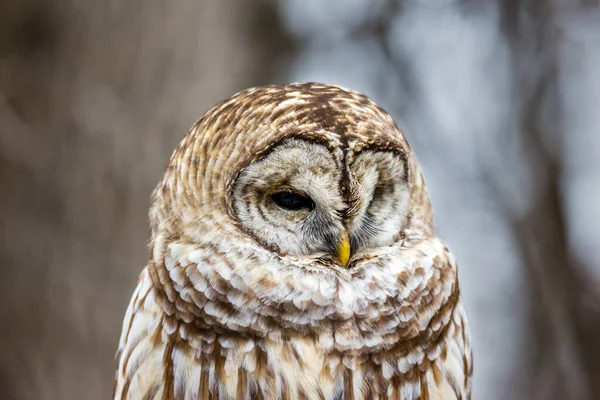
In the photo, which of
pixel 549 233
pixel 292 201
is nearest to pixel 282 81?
pixel 549 233

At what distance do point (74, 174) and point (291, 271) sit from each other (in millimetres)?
2317

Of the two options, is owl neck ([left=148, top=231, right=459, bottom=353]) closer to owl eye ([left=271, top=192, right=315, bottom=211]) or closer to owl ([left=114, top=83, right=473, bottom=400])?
owl ([left=114, top=83, right=473, bottom=400])

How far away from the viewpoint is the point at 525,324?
7555mm

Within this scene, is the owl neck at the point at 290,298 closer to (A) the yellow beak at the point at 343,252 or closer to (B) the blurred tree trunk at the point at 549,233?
(A) the yellow beak at the point at 343,252

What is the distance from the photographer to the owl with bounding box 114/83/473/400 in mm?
1969

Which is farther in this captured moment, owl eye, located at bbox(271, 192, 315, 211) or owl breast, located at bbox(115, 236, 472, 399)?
owl eye, located at bbox(271, 192, 315, 211)

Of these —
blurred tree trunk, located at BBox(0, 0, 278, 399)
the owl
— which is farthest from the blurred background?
the owl

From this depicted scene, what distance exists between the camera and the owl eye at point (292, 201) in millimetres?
2076

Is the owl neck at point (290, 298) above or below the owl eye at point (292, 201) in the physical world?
below

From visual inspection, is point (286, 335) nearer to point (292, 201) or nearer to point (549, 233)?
point (292, 201)

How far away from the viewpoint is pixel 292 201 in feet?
6.86

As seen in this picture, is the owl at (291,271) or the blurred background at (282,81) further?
the blurred background at (282,81)

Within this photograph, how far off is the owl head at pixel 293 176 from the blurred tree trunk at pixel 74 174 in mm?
1971

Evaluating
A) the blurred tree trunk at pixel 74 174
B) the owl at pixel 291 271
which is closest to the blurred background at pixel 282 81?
the blurred tree trunk at pixel 74 174
